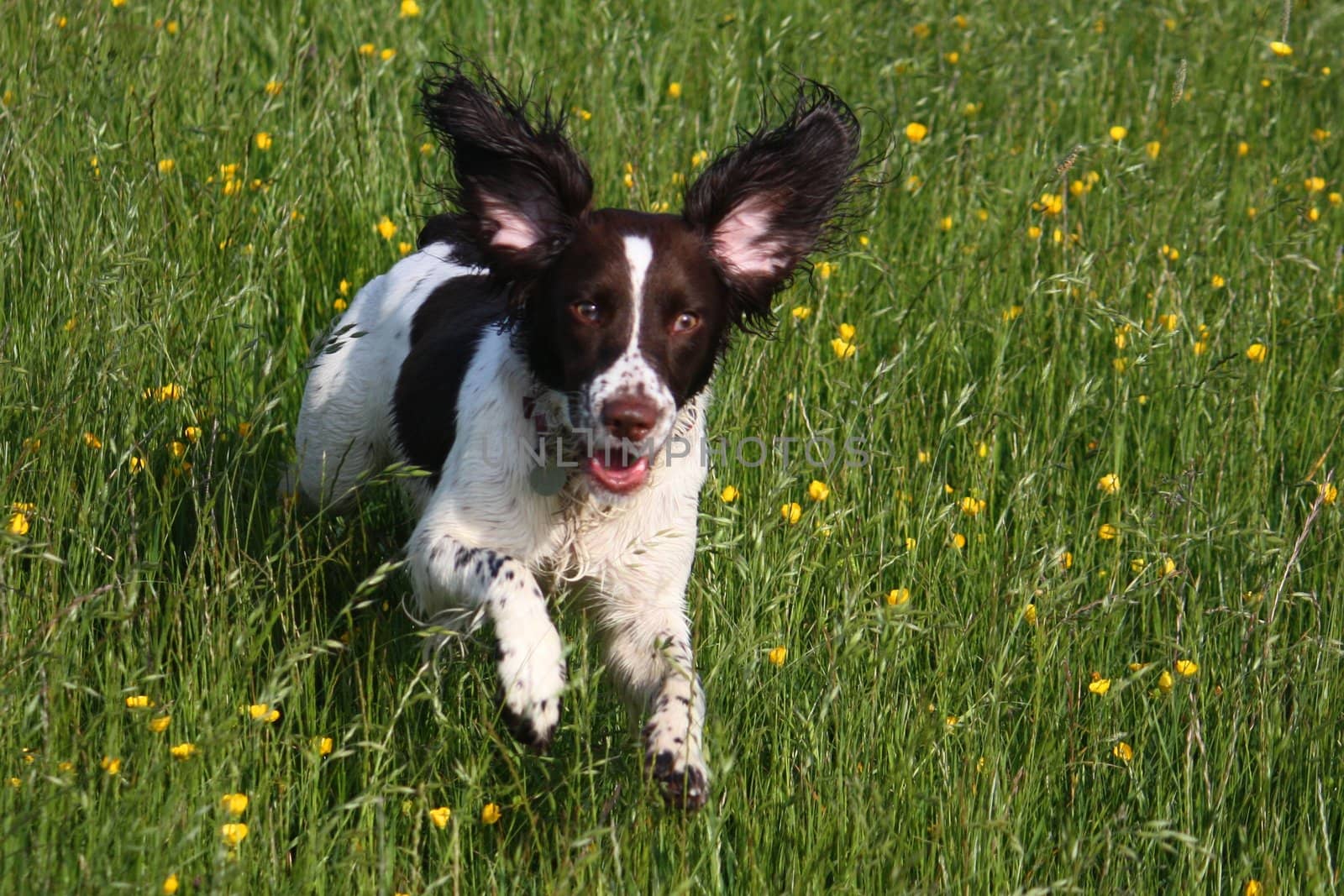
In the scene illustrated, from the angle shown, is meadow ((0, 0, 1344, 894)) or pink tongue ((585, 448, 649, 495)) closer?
meadow ((0, 0, 1344, 894))

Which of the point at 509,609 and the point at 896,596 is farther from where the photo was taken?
the point at 896,596

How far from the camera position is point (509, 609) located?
9.23 ft

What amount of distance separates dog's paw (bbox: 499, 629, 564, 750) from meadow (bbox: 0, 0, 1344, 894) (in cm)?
6

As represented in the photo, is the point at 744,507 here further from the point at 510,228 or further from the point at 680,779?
the point at 680,779

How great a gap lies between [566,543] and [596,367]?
0.42 metres

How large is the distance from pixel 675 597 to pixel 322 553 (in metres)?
0.97

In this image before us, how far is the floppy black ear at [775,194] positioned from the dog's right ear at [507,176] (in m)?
0.29

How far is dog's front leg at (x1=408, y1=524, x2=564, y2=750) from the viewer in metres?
2.66

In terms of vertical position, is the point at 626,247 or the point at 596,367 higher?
the point at 626,247

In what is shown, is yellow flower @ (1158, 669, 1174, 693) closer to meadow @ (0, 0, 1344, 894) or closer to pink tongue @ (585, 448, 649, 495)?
meadow @ (0, 0, 1344, 894)

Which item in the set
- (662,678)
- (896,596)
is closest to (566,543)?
(662,678)

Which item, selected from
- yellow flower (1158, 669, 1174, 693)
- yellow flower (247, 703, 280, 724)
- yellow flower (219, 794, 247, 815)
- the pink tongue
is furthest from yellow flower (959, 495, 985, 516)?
yellow flower (219, 794, 247, 815)

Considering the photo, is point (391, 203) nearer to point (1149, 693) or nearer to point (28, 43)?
point (28, 43)

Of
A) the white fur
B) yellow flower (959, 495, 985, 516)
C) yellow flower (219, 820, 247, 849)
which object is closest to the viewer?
yellow flower (219, 820, 247, 849)
